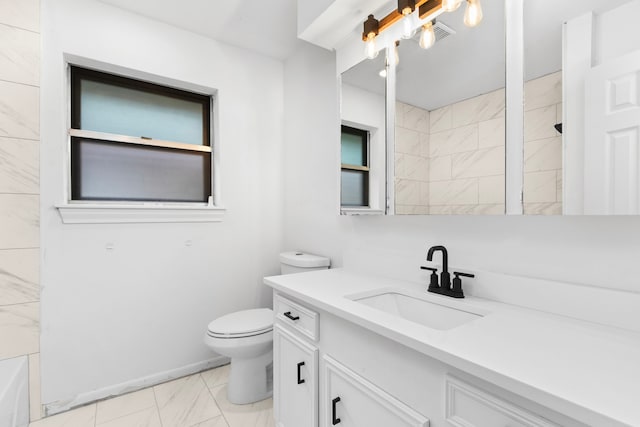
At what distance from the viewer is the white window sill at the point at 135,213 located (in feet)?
5.75

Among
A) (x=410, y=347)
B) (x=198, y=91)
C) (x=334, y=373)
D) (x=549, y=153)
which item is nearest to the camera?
(x=410, y=347)

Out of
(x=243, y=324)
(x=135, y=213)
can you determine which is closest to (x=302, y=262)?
(x=243, y=324)

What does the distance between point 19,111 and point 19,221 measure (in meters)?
0.60

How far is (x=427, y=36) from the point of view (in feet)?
4.39

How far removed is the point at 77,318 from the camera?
5.88ft

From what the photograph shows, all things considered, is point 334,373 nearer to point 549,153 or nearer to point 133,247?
point 549,153

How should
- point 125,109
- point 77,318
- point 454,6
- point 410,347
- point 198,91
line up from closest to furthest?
point 410,347 < point 454,6 < point 77,318 < point 125,109 < point 198,91

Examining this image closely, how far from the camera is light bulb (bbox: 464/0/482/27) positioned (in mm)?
1151

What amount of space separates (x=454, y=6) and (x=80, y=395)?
283 cm

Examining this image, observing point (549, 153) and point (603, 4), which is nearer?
point (603, 4)

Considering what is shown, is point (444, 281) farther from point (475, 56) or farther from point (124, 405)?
point (124, 405)

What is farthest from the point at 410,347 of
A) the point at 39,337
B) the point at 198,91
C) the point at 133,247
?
the point at 198,91

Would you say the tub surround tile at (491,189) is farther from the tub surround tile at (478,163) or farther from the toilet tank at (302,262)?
the toilet tank at (302,262)

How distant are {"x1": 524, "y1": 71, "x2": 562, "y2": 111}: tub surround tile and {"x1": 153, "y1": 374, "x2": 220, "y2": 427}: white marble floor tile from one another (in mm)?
2141
